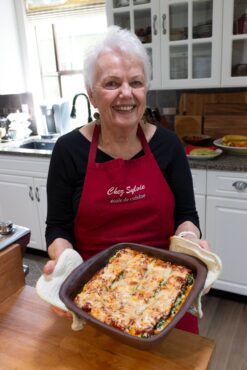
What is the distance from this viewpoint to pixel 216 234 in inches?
74.4

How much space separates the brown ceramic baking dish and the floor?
0.92 meters

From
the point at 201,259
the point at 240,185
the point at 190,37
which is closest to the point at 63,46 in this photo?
the point at 190,37

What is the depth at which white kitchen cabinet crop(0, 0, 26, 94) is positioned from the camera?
2.49m

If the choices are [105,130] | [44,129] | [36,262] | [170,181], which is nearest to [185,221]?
[170,181]

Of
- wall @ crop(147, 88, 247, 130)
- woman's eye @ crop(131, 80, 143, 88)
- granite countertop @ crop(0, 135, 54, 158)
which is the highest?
woman's eye @ crop(131, 80, 143, 88)

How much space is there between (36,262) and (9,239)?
1.78 meters

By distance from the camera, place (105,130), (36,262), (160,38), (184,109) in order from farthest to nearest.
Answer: (36,262), (184,109), (160,38), (105,130)

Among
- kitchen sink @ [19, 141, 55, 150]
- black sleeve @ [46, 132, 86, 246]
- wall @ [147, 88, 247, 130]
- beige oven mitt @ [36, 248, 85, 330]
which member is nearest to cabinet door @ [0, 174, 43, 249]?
kitchen sink @ [19, 141, 55, 150]

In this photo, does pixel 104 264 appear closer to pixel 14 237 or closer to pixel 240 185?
pixel 14 237

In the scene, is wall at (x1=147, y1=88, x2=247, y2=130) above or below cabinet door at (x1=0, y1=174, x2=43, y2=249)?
above

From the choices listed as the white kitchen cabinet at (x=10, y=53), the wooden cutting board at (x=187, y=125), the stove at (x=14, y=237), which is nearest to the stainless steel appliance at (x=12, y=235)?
the stove at (x=14, y=237)

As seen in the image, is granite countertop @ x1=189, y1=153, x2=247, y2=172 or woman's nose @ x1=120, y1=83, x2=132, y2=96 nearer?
Result: woman's nose @ x1=120, y1=83, x2=132, y2=96

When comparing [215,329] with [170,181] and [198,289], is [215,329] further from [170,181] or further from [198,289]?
[198,289]

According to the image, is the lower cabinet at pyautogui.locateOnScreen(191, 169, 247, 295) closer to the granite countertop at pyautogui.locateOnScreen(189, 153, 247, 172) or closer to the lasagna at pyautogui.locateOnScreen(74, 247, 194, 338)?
the granite countertop at pyautogui.locateOnScreen(189, 153, 247, 172)
